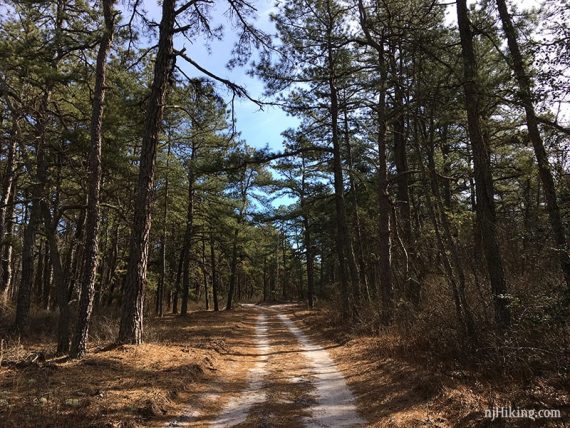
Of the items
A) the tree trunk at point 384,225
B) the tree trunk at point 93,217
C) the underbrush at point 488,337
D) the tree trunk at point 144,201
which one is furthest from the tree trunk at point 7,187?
the underbrush at point 488,337

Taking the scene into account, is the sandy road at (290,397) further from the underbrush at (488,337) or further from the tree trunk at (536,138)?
the tree trunk at (536,138)

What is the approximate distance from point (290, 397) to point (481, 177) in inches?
214

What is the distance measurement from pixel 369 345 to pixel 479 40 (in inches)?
395

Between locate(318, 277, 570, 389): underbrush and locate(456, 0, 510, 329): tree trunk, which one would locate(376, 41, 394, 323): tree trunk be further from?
locate(456, 0, 510, 329): tree trunk

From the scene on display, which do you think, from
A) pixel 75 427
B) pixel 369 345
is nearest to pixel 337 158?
pixel 369 345

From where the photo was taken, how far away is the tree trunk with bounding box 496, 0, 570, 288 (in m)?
6.97

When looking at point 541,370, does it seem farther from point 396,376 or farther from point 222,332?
point 222,332

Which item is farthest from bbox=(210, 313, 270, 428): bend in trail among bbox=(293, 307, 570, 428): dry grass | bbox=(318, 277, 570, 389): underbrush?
bbox=(318, 277, 570, 389): underbrush

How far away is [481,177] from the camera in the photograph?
812 centimetres

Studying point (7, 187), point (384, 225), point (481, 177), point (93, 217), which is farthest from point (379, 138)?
point (7, 187)

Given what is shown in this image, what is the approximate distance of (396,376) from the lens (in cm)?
772

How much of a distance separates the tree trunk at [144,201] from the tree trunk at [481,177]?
708 cm

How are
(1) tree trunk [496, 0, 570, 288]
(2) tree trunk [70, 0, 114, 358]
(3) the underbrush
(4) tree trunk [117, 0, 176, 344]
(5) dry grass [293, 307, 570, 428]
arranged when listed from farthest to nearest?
(4) tree trunk [117, 0, 176, 344], (2) tree trunk [70, 0, 114, 358], (1) tree trunk [496, 0, 570, 288], (3) the underbrush, (5) dry grass [293, 307, 570, 428]

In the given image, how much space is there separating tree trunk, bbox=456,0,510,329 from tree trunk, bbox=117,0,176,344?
7.08 metres
